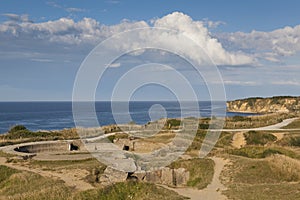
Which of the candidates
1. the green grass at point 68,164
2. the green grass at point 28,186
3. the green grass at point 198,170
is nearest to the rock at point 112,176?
the green grass at point 68,164

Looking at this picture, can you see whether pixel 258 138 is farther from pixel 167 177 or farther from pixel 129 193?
pixel 129 193

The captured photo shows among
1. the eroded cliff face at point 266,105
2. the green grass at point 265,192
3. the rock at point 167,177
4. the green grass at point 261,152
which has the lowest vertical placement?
the rock at point 167,177

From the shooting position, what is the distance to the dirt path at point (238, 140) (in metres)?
42.8

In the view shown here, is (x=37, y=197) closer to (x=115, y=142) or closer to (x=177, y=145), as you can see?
(x=177, y=145)

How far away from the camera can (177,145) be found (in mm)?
38031

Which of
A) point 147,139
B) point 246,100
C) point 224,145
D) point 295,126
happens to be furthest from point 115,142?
point 246,100

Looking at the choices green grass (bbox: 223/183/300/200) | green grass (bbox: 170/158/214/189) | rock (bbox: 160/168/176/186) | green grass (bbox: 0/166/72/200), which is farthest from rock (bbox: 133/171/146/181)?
green grass (bbox: 223/183/300/200)

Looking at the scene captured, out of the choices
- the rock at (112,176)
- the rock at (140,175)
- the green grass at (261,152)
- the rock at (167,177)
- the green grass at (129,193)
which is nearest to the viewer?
the green grass at (129,193)

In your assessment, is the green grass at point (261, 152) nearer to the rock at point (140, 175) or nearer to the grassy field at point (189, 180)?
the grassy field at point (189, 180)

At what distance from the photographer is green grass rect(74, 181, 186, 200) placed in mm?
19147

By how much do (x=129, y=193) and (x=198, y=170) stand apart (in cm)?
765

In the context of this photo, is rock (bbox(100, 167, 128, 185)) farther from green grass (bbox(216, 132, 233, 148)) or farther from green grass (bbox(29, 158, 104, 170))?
green grass (bbox(216, 132, 233, 148))

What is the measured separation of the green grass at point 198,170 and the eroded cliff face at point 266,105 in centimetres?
10506

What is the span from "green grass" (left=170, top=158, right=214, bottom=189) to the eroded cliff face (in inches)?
4136
